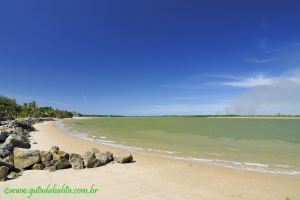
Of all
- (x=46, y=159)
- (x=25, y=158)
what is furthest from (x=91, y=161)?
(x=25, y=158)

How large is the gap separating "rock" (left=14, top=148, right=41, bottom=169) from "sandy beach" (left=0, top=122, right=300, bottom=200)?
51cm

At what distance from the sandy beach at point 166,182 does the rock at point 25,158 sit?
Answer: 0.51m

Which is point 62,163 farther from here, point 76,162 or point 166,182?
point 166,182

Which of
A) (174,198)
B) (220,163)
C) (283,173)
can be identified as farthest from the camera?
(220,163)

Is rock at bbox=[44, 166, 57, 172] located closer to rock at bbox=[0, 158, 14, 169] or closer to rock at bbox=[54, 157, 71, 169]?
rock at bbox=[54, 157, 71, 169]

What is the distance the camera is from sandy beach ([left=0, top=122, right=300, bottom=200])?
822 centimetres

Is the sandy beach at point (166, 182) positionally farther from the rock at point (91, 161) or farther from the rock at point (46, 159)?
the rock at point (46, 159)

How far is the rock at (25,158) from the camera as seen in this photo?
11.2m

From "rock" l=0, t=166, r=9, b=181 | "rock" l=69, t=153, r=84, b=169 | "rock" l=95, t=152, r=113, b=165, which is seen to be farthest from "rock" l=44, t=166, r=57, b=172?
"rock" l=95, t=152, r=113, b=165

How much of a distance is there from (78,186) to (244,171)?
26.3 ft

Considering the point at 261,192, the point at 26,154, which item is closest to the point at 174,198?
the point at 261,192

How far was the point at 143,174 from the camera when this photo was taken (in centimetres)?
1112

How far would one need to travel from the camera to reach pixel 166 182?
977 centimetres

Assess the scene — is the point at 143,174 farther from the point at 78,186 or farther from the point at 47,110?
the point at 47,110
